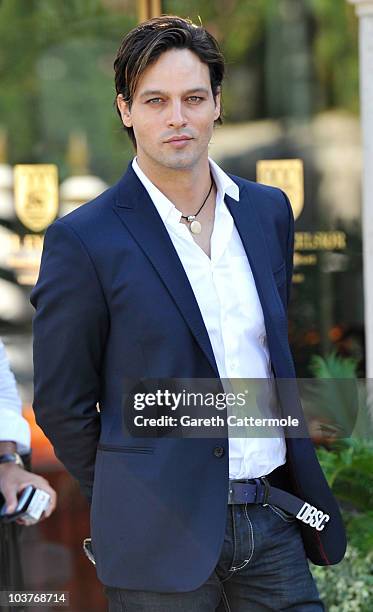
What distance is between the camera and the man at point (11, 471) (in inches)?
125

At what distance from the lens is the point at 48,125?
7.05 meters

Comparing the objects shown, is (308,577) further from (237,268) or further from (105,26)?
(105,26)

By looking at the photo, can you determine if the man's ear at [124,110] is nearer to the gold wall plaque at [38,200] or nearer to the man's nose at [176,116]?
the man's nose at [176,116]

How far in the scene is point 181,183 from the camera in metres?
2.71

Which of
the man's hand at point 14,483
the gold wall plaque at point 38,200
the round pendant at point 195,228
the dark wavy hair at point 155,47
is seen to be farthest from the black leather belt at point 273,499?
the gold wall plaque at point 38,200

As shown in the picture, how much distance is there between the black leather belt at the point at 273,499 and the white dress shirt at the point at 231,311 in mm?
22

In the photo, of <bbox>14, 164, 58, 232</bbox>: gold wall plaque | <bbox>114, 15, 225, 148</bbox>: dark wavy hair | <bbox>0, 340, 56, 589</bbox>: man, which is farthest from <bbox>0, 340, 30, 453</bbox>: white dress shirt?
<bbox>14, 164, 58, 232</bbox>: gold wall plaque

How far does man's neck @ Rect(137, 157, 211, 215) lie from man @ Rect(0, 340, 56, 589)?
0.78 meters

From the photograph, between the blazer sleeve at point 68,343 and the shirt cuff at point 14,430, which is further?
the shirt cuff at point 14,430

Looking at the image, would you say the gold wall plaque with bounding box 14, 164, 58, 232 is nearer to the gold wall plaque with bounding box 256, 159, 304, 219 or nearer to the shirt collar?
the gold wall plaque with bounding box 256, 159, 304, 219

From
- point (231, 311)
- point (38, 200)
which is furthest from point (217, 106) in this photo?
point (38, 200)

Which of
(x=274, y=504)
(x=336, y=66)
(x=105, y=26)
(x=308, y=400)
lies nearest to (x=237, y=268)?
(x=274, y=504)

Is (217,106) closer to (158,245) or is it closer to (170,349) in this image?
(158,245)

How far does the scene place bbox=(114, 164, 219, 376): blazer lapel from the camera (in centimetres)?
254
